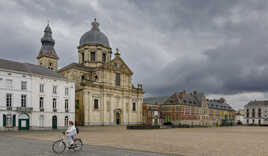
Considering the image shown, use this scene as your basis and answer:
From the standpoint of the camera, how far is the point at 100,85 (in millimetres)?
64062

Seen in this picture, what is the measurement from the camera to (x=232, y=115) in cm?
11975

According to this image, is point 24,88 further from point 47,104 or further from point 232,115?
point 232,115

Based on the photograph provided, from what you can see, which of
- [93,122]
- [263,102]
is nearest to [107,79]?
[93,122]

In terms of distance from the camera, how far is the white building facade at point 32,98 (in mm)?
39000

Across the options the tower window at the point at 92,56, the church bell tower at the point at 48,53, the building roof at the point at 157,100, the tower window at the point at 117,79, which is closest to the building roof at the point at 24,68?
the tower window at the point at 117,79

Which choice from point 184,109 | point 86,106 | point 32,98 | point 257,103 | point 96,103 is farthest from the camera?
point 257,103

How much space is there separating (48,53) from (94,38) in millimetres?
18425

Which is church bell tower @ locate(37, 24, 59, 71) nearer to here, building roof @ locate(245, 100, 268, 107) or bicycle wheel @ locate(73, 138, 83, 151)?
bicycle wheel @ locate(73, 138, 83, 151)

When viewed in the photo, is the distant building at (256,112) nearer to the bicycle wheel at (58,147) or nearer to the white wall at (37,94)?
the white wall at (37,94)

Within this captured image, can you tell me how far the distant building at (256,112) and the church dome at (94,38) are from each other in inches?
3388

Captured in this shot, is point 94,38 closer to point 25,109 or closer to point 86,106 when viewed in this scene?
point 86,106

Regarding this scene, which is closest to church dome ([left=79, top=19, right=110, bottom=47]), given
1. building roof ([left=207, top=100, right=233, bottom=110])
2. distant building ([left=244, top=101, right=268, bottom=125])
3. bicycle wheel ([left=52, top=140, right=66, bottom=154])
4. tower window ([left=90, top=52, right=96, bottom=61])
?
tower window ([left=90, top=52, right=96, bottom=61])

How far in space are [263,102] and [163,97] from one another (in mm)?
59043

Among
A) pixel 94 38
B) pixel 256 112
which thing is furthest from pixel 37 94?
pixel 256 112
